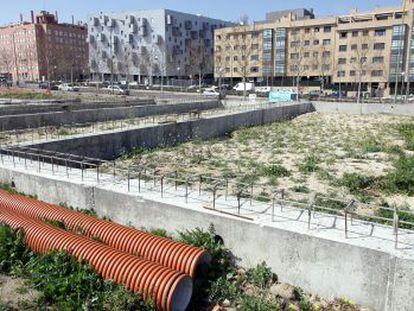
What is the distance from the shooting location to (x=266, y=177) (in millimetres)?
18672

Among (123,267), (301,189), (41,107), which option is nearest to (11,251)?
(123,267)

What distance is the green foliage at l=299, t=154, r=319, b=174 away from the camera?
1983cm

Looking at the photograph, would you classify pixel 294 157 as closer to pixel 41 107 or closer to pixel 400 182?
pixel 400 182

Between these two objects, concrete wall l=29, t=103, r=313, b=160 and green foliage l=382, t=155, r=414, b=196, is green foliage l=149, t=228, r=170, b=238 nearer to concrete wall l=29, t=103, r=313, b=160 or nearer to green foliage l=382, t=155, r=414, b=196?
green foliage l=382, t=155, r=414, b=196

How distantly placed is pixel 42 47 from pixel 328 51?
77.4m

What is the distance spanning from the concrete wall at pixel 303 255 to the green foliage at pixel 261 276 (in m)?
0.16

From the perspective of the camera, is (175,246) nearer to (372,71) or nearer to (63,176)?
(63,176)

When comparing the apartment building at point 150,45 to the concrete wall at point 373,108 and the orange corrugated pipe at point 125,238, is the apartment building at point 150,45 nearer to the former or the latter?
the concrete wall at point 373,108

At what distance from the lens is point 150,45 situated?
103 meters

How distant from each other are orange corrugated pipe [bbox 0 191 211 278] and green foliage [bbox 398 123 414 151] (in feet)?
69.6

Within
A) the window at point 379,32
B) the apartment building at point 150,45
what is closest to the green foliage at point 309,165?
the window at point 379,32

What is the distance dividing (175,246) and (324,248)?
10.3 ft

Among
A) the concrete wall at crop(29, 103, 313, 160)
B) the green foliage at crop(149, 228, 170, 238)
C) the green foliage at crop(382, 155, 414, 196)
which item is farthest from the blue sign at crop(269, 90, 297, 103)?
the green foliage at crop(149, 228, 170, 238)

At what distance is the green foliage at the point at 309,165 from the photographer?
65.1 feet
